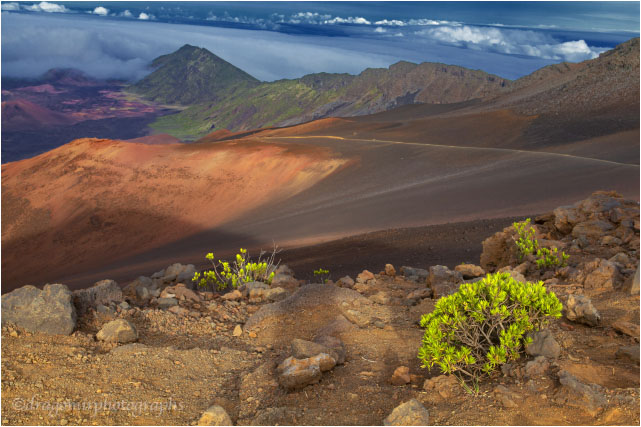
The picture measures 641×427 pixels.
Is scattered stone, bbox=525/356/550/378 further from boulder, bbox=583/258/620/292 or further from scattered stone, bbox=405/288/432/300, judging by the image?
scattered stone, bbox=405/288/432/300

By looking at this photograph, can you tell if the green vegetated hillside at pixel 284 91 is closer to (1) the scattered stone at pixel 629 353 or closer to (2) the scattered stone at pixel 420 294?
(2) the scattered stone at pixel 420 294

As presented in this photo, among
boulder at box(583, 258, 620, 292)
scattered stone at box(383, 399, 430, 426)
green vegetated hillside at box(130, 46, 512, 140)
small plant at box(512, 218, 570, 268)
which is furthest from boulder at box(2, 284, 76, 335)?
green vegetated hillside at box(130, 46, 512, 140)

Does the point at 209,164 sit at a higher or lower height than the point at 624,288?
lower

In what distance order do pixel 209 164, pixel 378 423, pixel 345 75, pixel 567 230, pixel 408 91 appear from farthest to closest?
pixel 345 75 → pixel 408 91 → pixel 209 164 → pixel 567 230 → pixel 378 423

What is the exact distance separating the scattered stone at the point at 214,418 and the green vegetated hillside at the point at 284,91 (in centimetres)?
6692

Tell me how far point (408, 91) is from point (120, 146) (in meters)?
69.5

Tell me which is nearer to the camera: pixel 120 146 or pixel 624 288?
pixel 624 288

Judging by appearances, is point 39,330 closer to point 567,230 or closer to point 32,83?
point 567,230

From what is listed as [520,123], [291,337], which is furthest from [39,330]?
[520,123]

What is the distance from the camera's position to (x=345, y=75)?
13112 cm

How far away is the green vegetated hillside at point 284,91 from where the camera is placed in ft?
291

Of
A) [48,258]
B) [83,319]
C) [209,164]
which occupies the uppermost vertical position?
[83,319]

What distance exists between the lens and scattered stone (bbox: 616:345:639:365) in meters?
3.76

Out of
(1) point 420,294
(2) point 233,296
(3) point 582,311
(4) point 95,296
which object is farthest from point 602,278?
(4) point 95,296
